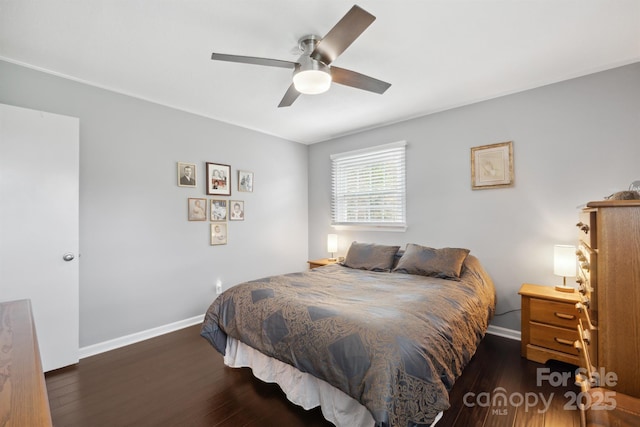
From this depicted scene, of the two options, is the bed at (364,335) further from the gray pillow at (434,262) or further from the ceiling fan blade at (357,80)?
the ceiling fan blade at (357,80)

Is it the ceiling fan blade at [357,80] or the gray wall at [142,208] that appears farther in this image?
the gray wall at [142,208]

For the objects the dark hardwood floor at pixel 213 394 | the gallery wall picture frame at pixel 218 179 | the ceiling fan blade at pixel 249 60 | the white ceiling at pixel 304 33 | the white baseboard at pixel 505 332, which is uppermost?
the white ceiling at pixel 304 33

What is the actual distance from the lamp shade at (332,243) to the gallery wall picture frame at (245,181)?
4.51 ft

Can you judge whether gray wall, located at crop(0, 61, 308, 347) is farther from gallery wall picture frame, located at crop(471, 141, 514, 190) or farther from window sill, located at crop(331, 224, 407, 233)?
gallery wall picture frame, located at crop(471, 141, 514, 190)

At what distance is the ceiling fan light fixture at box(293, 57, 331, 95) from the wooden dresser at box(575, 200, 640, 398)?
161cm

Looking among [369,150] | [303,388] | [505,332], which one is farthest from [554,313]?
[369,150]

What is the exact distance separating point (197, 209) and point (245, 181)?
796mm

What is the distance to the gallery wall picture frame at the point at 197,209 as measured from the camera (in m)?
3.47

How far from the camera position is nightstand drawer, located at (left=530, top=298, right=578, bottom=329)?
2.35m

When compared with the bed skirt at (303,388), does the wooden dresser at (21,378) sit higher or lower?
higher

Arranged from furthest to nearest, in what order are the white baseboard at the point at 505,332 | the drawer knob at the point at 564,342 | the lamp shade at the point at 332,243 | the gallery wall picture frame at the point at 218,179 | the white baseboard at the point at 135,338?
the lamp shade at the point at 332,243, the gallery wall picture frame at the point at 218,179, the white baseboard at the point at 505,332, the white baseboard at the point at 135,338, the drawer knob at the point at 564,342

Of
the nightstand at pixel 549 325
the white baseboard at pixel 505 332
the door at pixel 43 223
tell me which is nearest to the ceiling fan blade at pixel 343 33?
the door at pixel 43 223

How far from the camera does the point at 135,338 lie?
9.80ft

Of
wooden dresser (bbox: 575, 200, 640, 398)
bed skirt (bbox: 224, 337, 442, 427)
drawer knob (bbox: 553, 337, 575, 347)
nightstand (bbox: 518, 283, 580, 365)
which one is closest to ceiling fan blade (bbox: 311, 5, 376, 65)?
wooden dresser (bbox: 575, 200, 640, 398)
